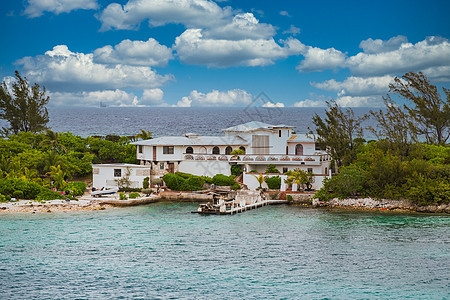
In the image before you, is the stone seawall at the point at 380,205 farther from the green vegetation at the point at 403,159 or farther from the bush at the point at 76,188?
the bush at the point at 76,188

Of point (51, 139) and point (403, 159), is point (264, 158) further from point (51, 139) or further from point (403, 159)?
point (51, 139)

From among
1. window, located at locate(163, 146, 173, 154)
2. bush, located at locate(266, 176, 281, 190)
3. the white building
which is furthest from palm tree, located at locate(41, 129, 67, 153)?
bush, located at locate(266, 176, 281, 190)

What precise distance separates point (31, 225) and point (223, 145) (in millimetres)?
24264

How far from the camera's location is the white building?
167ft

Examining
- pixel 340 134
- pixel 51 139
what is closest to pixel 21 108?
pixel 51 139

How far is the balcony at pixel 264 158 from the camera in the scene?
1980 inches

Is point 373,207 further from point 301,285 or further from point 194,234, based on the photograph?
point 301,285

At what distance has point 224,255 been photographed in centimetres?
2898

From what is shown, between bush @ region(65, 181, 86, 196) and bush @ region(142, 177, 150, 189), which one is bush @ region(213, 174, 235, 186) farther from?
bush @ region(65, 181, 86, 196)

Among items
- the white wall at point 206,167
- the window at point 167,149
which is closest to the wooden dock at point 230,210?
the white wall at point 206,167

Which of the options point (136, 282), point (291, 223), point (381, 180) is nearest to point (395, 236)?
point (291, 223)

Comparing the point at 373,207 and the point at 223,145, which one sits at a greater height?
the point at 223,145

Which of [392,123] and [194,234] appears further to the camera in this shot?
[392,123]

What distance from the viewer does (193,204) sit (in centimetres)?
4578
